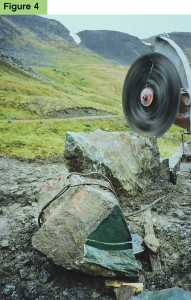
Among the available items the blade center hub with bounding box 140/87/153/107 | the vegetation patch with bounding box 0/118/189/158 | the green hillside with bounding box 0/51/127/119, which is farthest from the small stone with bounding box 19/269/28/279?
the green hillside with bounding box 0/51/127/119

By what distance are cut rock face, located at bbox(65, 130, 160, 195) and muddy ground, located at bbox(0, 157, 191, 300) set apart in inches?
15.2

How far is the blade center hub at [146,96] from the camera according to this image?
6.59 meters

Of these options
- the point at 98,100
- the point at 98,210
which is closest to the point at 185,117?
the point at 98,210

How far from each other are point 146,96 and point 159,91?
0.31 metres

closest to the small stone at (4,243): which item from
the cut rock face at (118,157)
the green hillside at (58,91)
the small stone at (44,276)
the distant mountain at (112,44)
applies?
the small stone at (44,276)

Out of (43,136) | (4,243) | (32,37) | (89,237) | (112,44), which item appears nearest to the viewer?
(89,237)

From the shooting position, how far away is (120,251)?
5.32 meters

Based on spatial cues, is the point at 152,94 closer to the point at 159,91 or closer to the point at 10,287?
the point at 159,91

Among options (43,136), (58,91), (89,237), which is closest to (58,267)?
(89,237)

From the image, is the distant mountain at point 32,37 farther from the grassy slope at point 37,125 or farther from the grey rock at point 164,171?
the grey rock at point 164,171

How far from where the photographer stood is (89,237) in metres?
5.14

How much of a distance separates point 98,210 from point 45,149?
11.9 metres

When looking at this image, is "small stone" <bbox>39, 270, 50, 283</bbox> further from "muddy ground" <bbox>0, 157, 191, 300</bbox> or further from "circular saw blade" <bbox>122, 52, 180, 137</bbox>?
"circular saw blade" <bbox>122, 52, 180, 137</bbox>

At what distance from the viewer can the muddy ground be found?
5277 mm
